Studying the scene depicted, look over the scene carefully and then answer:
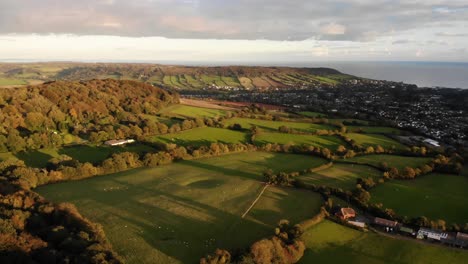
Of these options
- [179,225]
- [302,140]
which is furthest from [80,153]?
[302,140]

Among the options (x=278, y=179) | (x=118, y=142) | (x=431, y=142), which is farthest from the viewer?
(x=431, y=142)

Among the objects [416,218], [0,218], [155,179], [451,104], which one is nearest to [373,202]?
[416,218]

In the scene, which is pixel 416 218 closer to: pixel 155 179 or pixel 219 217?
pixel 219 217

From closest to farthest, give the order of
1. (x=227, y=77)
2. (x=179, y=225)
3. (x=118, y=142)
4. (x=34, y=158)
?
(x=179, y=225) → (x=34, y=158) → (x=118, y=142) → (x=227, y=77)

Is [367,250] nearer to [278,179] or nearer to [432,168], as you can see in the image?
[278,179]

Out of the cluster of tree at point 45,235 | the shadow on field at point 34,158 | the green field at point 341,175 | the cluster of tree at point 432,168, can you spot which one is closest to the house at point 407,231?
the green field at point 341,175
